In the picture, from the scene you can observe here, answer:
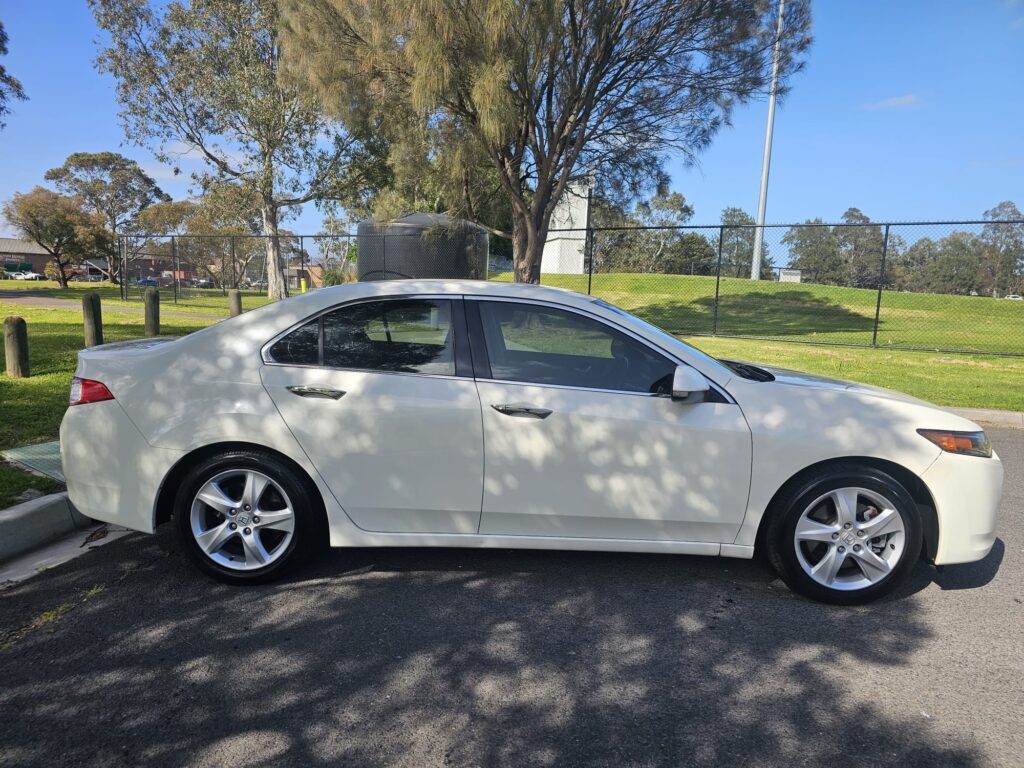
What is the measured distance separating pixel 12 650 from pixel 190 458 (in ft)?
3.52

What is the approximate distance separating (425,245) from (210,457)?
13.9 m

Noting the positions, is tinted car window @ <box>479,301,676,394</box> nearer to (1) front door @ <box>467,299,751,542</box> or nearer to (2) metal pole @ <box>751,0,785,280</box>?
(1) front door @ <box>467,299,751,542</box>

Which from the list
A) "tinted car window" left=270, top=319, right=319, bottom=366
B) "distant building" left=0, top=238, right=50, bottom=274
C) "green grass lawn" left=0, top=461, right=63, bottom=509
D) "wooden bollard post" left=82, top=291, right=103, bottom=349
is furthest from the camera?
"distant building" left=0, top=238, right=50, bottom=274

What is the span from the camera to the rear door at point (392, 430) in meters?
3.31

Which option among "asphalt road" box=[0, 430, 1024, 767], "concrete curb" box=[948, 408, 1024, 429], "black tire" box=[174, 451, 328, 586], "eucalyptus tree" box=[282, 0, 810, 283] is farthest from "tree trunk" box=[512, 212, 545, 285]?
"black tire" box=[174, 451, 328, 586]

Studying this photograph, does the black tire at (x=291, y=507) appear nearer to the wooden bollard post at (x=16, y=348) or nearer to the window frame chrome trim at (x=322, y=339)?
the window frame chrome trim at (x=322, y=339)

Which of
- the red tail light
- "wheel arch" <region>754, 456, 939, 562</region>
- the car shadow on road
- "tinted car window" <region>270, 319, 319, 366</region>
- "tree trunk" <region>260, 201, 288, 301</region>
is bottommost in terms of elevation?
the car shadow on road

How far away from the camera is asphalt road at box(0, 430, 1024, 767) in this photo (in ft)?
A: 7.55

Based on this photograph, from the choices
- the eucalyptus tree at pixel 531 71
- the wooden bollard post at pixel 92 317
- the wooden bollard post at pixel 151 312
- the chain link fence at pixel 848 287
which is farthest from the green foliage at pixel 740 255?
the wooden bollard post at pixel 92 317

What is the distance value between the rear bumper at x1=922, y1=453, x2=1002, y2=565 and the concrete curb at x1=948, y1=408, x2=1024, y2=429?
549 centimetres

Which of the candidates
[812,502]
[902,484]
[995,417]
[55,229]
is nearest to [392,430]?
[812,502]

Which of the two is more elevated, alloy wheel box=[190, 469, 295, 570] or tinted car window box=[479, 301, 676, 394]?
tinted car window box=[479, 301, 676, 394]

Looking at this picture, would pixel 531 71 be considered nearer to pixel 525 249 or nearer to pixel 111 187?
pixel 525 249

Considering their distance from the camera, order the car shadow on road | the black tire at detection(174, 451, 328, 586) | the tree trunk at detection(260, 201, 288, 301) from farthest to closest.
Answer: the tree trunk at detection(260, 201, 288, 301) → the black tire at detection(174, 451, 328, 586) → the car shadow on road
